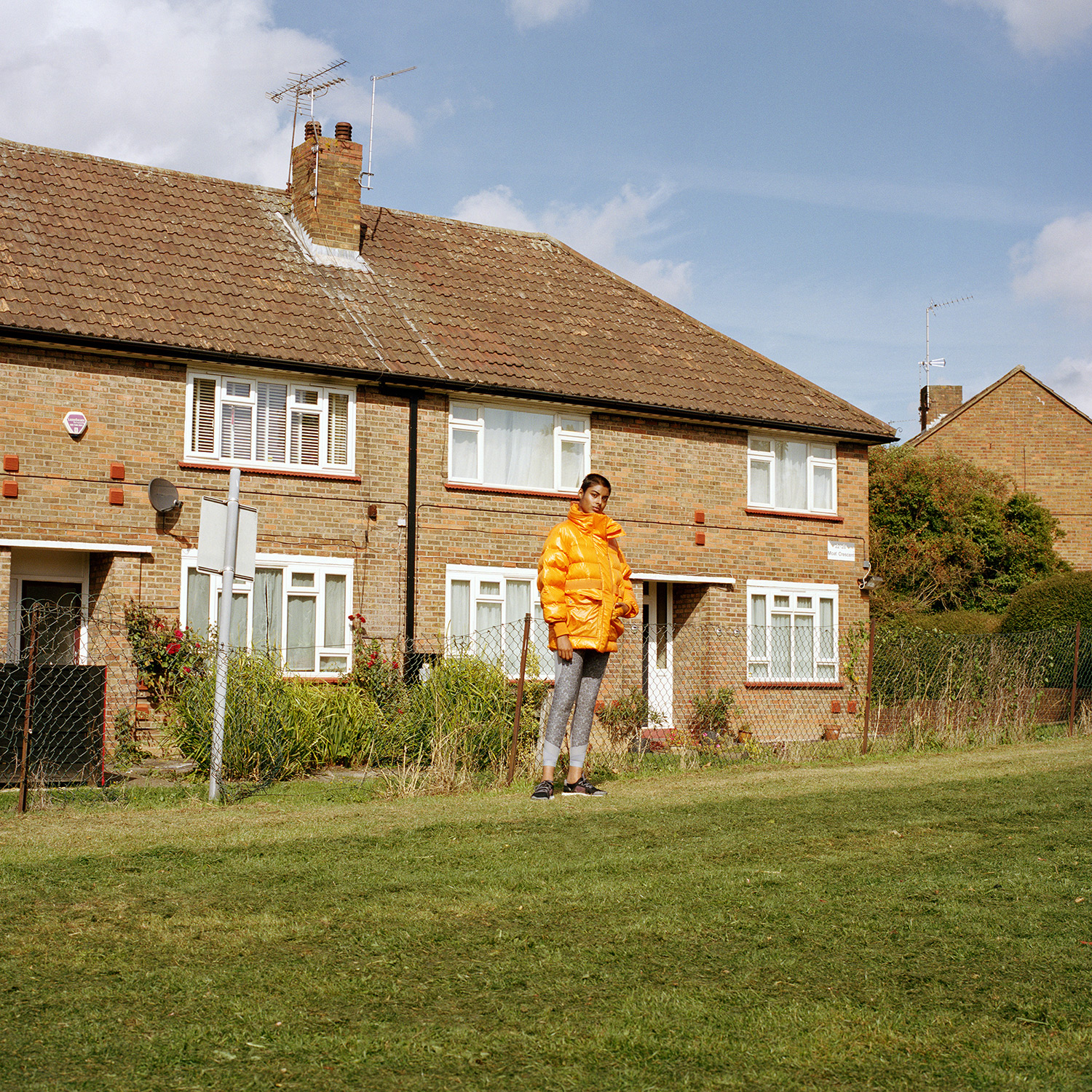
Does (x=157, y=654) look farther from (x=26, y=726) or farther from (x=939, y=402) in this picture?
(x=939, y=402)

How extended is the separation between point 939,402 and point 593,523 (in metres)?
35.7

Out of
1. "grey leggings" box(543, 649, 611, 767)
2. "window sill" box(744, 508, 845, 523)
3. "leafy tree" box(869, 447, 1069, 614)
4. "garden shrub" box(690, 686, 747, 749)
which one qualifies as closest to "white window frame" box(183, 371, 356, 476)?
"garden shrub" box(690, 686, 747, 749)

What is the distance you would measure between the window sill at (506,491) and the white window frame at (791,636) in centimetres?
346

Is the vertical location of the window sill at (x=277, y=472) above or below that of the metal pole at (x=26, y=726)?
above

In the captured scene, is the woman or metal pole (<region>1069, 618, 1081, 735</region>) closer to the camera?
the woman

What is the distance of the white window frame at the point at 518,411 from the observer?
17922 millimetres

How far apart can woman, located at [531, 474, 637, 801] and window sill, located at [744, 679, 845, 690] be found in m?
10.2

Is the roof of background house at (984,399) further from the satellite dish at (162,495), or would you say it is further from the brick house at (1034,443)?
the satellite dish at (162,495)

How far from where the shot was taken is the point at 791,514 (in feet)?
67.1

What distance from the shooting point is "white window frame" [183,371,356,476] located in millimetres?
16203

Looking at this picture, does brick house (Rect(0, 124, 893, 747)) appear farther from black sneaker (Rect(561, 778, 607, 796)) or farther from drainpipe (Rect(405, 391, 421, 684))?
black sneaker (Rect(561, 778, 607, 796))

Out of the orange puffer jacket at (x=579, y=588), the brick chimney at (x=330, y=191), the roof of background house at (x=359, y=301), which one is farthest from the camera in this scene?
the brick chimney at (x=330, y=191)

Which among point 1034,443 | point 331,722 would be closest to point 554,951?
point 331,722

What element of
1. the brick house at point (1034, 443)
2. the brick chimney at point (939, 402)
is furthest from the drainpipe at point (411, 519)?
the brick chimney at point (939, 402)
